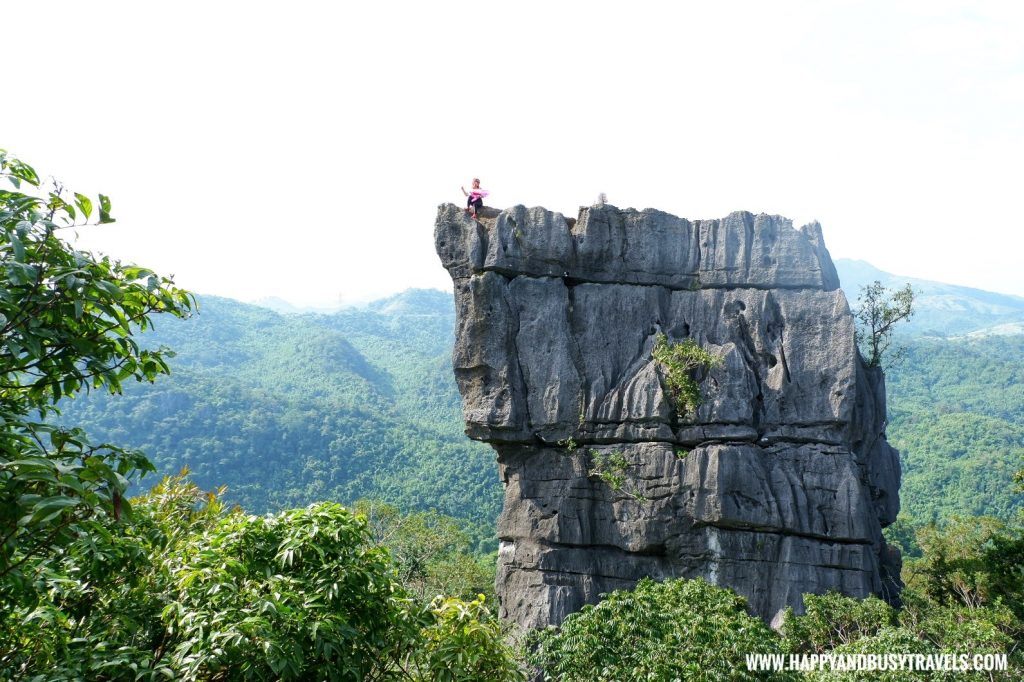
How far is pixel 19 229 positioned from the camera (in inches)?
156

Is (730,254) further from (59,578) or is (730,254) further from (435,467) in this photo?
(435,467)

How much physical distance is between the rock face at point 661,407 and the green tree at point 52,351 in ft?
39.2

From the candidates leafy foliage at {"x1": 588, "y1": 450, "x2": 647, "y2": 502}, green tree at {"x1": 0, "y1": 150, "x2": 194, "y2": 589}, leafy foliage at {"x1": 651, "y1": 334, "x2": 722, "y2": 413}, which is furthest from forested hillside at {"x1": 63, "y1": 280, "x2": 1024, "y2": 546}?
green tree at {"x1": 0, "y1": 150, "x2": 194, "y2": 589}

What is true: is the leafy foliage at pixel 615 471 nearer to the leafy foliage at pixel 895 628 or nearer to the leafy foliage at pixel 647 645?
the leafy foliage at pixel 895 628

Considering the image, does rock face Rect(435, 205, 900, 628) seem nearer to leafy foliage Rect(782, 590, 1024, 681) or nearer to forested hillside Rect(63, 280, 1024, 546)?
leafy foliage Rect(782, 590, 1024, 681)

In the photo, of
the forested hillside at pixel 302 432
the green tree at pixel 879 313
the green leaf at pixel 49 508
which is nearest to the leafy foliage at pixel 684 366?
the green tree at pixel 879 313

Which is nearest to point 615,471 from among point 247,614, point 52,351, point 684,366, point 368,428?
point 684,366

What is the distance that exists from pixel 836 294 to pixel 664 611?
8.46 metres

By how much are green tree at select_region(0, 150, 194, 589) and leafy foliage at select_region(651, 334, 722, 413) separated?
12.3m

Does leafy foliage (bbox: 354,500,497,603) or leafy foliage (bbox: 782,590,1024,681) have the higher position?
leafy foliage (bbox: 782,590,1024,681)

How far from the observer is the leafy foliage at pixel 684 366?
626 inches

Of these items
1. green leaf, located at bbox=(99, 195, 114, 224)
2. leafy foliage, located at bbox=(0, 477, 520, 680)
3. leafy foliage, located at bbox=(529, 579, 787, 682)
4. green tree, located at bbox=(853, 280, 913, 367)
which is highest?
green leaf, located at bbox=(99, 195, 114, 224)

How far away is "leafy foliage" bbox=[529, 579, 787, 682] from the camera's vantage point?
8.64 meters

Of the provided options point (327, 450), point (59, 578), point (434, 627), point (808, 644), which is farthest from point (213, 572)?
point (327, 450)
